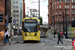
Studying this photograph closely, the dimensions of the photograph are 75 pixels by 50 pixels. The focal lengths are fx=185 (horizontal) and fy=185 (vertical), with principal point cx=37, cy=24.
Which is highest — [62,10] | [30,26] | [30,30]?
[62,10]

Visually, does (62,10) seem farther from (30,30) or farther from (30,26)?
(30,30)

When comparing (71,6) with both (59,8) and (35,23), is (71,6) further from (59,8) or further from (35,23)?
(35,23)

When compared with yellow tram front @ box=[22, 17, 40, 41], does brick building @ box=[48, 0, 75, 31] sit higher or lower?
higher

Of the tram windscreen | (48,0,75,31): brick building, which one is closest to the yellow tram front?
the tram windscreen

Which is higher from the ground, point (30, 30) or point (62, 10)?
point (62, 10)

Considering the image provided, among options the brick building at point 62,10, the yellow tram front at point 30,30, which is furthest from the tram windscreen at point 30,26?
the brick building at point 62,10

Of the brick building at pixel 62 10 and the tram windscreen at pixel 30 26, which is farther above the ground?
the brick building at pixel 62 10

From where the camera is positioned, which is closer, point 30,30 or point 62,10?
point 30,30

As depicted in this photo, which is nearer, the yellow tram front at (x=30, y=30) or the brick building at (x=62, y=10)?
the yellow tram front at (x=30, y=30)

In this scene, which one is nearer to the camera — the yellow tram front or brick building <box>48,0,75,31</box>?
the yellow tram front

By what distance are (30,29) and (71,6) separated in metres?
68.1

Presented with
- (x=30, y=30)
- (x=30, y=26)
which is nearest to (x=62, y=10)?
(x=30, y=26)

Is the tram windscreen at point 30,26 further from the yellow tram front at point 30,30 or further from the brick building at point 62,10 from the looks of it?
the brick building at point 62,10

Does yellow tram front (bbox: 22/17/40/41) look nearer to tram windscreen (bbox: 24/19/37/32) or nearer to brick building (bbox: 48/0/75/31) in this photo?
tram windscreen (bbox: 24/19/37/32)
